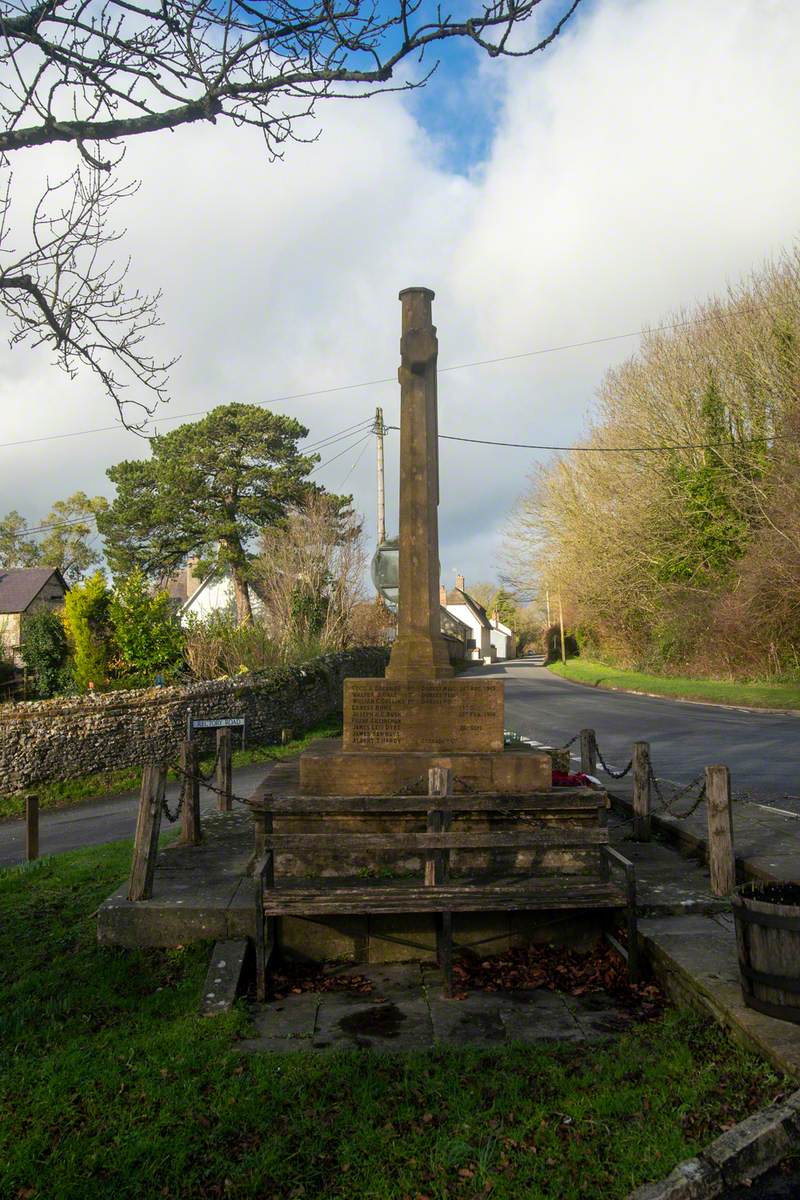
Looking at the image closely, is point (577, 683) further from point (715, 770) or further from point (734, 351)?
point (715, 770)

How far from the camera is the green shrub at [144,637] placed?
24.5 metres

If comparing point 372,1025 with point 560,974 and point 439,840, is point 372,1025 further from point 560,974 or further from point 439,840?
point 560,974

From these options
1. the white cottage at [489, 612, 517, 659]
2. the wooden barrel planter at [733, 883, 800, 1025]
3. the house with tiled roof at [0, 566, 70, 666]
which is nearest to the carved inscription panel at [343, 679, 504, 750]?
the wooden barrel planter at [733, 883, 800, 1025]

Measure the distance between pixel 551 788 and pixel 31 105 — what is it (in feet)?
20.7

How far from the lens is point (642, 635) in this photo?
1623 inches

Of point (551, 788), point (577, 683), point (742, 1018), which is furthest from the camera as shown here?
point (577, 683)

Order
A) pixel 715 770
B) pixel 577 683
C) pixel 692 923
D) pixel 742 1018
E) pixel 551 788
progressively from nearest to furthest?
A: 1. pixel 742 1018
2. pixel 692 923
3. pixel 715 770
4. pixel 551 788
5. pixel 577 683

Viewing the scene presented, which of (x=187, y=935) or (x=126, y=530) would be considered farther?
(x=126, y=530)

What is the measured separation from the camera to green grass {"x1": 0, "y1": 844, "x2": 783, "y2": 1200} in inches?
137

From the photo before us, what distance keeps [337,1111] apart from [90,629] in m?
24.0

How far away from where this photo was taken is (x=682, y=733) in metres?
18.3

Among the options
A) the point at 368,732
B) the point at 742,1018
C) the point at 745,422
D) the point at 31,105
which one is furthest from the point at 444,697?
the point at 745,422

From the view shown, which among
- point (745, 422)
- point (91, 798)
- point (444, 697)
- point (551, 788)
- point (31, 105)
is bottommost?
point (91, 798)

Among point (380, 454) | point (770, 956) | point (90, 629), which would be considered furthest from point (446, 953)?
point (380, 454)
